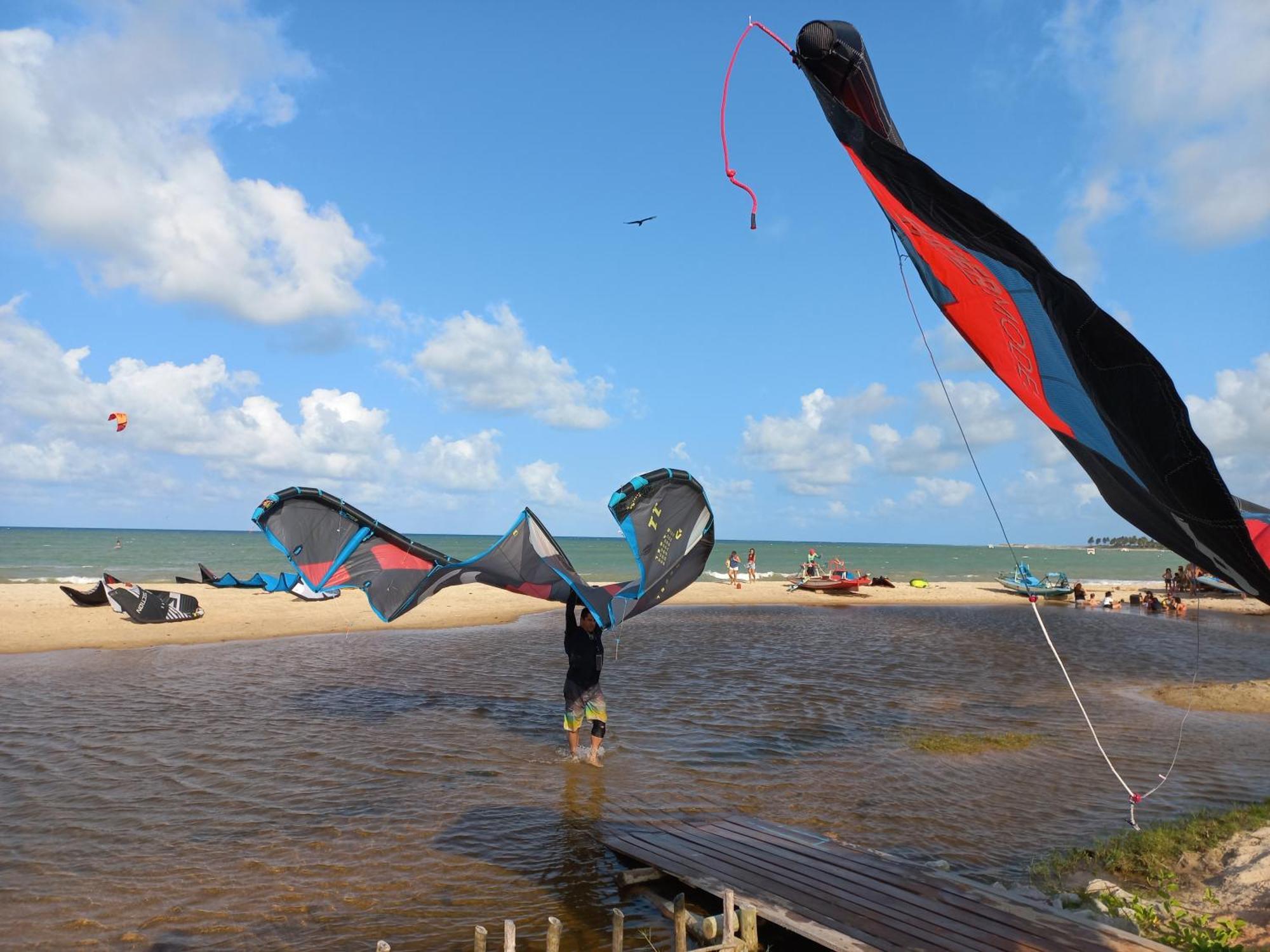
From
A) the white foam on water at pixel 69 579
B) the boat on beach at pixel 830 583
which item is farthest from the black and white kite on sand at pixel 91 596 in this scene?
the boat on beach at pixel 830 583

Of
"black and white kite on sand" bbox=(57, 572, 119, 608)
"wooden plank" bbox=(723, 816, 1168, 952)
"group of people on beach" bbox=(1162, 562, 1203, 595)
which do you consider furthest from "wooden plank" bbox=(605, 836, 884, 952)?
"group of people on beach" bbox=(1162, 562, 1203, 595)

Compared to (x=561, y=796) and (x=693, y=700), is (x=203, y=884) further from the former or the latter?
(x=693, y=700)

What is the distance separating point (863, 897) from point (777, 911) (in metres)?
0.81

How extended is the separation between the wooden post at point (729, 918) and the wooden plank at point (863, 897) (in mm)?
1124

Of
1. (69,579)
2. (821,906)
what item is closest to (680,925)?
(821,906)

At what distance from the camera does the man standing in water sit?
10.3 metres

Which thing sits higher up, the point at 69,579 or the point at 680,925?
the point at 69,579

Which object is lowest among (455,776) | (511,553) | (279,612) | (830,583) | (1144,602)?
(455,776)

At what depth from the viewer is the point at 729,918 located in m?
5.41

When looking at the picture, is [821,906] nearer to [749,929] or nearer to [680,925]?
[749,929]

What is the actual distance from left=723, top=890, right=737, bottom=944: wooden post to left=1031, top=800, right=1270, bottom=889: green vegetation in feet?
12.3

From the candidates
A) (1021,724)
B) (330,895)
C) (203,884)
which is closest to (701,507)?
(330,895)

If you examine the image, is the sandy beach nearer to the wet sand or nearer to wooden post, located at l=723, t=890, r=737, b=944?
the wet sand

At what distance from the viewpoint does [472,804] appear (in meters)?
9.48
